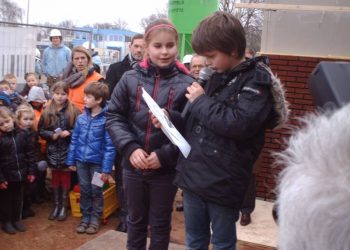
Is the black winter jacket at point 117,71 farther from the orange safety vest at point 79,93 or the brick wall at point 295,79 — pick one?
the brick wall at point 295,79

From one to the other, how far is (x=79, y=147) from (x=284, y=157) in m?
3.84

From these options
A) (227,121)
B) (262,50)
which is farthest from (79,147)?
(227,121)

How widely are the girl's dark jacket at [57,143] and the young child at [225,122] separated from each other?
112 inches

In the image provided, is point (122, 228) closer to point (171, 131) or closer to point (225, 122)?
point (171, 131)

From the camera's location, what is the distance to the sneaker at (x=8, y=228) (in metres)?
4.52

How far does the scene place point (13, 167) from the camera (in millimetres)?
4473

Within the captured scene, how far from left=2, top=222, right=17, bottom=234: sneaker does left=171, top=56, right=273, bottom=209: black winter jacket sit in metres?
2.94

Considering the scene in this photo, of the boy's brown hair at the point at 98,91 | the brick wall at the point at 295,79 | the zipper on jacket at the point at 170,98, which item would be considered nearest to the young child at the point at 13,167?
the boy's brown hair at the point at 98,91

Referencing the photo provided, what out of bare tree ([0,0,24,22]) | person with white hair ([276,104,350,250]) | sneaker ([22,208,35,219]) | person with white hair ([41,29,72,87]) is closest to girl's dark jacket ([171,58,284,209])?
person with white hair ([276,104,350,250])

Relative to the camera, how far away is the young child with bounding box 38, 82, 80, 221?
4828mm

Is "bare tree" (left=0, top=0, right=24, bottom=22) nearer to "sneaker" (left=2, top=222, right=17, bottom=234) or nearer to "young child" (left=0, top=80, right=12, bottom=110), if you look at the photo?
"young child" (left=0, top=80, right=12, bottom=110)

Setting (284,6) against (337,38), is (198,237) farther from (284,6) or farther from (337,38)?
(337,38)

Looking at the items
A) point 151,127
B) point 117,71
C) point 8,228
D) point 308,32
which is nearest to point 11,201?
point 8,228

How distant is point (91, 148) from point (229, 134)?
2.69 meters
